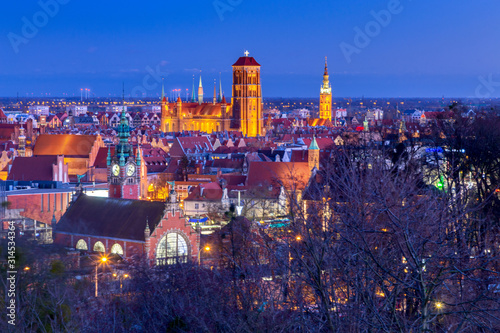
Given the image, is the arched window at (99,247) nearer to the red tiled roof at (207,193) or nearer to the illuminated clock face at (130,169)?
the illuminated clock face at (130,169)

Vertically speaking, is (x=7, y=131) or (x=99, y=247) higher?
(x=7, y=131)

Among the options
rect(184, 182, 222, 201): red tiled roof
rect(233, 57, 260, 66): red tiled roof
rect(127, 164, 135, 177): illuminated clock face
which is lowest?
rect(184, 182, 222, 201): red tiled roof

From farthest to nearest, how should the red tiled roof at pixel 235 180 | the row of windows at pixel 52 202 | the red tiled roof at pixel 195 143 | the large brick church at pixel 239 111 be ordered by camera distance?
the large brick church at pixel 239 111 → the red tiled roof at pixel 195 143 → the red tiled roof at pixel 235 180 → the row of windows at pixel 52 202

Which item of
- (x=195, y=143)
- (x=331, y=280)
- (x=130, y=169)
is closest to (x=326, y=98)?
(x=195, y=143)

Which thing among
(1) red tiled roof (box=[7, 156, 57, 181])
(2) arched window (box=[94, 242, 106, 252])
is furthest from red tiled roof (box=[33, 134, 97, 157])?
(2) arched window (box=[94, 242, 106, 252])

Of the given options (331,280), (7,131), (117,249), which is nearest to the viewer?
(331,280)

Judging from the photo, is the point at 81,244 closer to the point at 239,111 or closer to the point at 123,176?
the point at 123,176

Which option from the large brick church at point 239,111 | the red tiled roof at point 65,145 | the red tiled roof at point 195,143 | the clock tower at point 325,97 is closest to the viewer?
the red tiled roof at point 65,145

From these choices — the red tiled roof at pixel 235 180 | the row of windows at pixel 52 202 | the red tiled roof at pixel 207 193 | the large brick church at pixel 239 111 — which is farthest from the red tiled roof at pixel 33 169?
the large brick church at pixel 239 111

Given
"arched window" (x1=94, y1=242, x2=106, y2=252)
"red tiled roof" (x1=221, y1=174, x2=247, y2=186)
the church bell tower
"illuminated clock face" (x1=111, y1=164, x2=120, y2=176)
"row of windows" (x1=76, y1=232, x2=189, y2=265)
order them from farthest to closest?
the church bell tower < "red tiled roof" (x1=221, y1=174, x2=247, y2=186) < "illuminated clock face" (x1=111, y1=164, x2=120, y2=176) < "arched window" (x1=94, y1=242, x2=106, y2=252) < "row of windows" (x1=76, y1=232, x2=189, y2=265)

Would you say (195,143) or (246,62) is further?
(246,62)

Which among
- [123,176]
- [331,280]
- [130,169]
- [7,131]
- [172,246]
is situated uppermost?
[331,280]

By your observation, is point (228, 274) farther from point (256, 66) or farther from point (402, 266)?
point (256, 66)

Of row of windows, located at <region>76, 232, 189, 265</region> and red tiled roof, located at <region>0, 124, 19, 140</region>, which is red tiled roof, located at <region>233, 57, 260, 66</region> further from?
row of windows, located at <region>76, 232, 189, 265</region>
